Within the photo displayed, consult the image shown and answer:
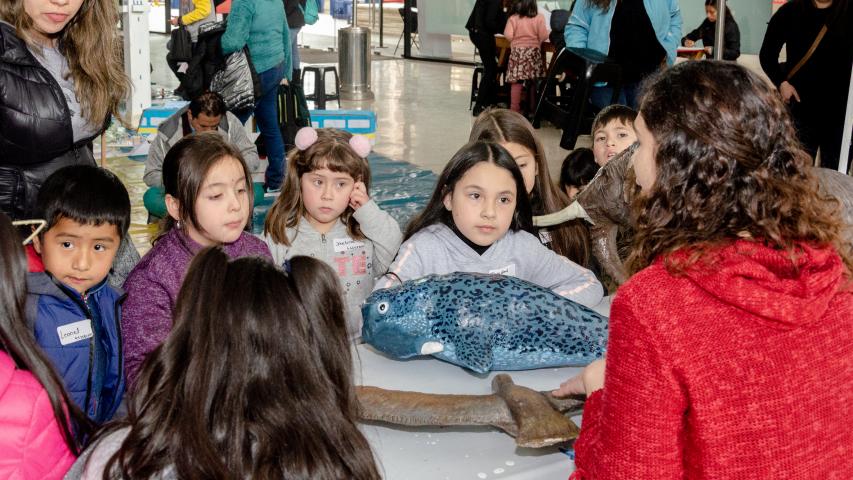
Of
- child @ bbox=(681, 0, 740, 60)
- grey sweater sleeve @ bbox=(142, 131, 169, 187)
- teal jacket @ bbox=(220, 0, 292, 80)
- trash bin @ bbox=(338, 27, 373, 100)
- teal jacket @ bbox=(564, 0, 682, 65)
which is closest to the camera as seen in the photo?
grey sweater sleeve @ bbox=(142, 131, 169, 187)

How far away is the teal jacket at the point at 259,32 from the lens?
561 cm

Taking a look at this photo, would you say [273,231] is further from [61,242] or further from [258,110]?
[258,110]

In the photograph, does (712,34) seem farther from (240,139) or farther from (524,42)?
(240,139)

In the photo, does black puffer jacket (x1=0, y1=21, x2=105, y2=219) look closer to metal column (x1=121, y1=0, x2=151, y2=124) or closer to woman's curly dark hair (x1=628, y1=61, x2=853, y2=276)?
woman's curly dark hair (x1=628, y1=61, x2=853, y2=276)

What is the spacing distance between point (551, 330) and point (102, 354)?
1082mm

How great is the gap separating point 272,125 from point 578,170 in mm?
3100

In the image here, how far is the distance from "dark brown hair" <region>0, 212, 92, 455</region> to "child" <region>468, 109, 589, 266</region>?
1.77 metres

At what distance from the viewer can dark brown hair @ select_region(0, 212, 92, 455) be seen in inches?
55.4

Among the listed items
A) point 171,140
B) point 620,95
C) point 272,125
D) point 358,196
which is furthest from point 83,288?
point 272,125

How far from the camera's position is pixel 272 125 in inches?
241

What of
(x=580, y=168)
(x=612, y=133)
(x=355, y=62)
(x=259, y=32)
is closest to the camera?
(x=612, y=133)

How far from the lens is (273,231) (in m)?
2.77

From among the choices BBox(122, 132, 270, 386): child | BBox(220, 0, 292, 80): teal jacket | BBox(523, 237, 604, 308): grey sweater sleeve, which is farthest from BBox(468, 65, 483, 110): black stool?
BBox(122, 132, 270, 386): child

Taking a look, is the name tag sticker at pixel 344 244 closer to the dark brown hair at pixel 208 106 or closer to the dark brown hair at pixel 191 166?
the dark brown hair at pixel 191 166
